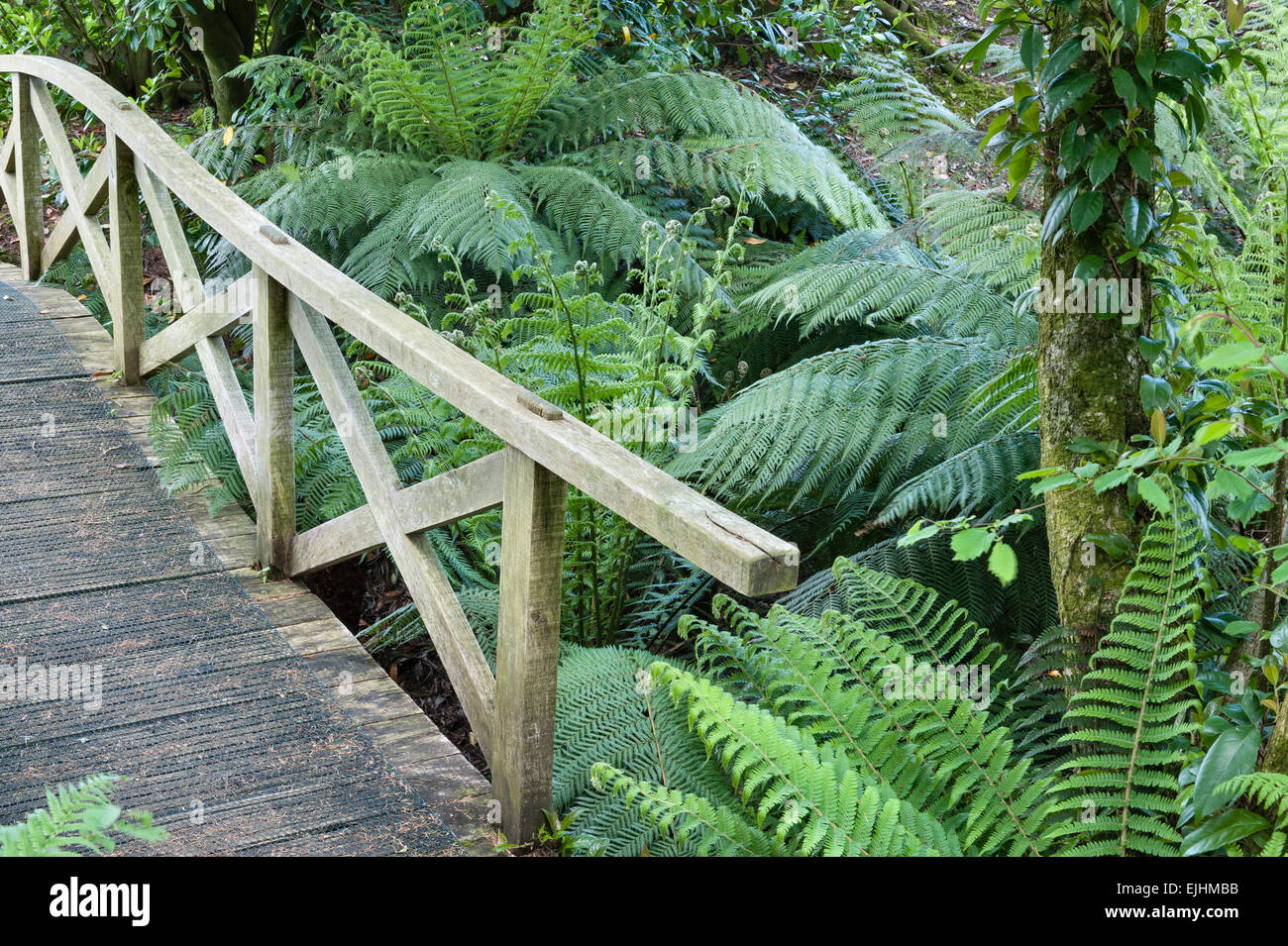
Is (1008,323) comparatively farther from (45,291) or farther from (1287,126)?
(45,291)

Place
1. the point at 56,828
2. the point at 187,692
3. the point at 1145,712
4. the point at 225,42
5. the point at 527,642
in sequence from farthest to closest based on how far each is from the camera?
the point at 225,42 < the point at 187,692 < the point at 527,642 < the point at 1145,712 < the point at 56,828

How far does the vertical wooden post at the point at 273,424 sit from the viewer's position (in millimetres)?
3154

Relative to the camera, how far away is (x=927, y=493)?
2781 mm

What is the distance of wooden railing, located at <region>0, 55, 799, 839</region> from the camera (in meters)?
1.94

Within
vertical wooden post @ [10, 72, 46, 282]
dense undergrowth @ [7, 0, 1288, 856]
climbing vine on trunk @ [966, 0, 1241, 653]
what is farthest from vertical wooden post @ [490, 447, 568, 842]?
vertical wooden post @ [10, 72, 46, 282]

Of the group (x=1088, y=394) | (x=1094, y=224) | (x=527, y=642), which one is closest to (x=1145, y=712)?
(x=1088, y=394)

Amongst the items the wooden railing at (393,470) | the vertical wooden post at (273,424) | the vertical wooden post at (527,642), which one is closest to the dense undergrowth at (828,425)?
the vertical wooden post at (527,642)

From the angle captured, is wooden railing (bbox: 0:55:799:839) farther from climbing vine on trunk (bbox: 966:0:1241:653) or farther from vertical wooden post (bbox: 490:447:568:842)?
climbing vine on trunk (bbox: 966:0:1241:653)

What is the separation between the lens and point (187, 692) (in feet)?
8.90

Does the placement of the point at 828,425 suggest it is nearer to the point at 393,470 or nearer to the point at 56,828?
the point at 393,470

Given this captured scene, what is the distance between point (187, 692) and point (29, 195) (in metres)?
3.64

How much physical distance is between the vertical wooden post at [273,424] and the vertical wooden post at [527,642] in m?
1.21
